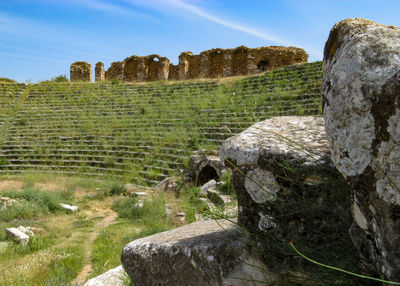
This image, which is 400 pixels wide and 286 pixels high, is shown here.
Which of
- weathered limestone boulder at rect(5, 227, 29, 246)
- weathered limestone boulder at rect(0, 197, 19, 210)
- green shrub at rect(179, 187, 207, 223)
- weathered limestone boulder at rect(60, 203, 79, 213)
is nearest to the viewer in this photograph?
weathered limestone boulder at rect(5, 227, 29, 246)

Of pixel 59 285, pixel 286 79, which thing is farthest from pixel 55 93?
pixel 59 285

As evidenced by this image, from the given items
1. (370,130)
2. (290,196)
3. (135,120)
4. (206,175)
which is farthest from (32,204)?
(370,130)

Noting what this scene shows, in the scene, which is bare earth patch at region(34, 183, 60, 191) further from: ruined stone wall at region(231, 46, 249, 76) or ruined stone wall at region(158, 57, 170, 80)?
ruined stone wall at region(231, 46, 249, 76)

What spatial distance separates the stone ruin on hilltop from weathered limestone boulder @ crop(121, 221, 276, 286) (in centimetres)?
2196

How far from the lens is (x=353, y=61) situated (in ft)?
3.06

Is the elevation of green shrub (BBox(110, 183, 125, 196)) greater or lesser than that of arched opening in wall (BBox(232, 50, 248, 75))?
lesser

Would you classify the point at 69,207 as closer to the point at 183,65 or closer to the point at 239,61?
the point at 183,65

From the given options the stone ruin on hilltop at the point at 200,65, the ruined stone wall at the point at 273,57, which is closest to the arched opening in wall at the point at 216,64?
the stone ruin on hilltop at the point at 200,65

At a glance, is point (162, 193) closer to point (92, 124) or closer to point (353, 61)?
point (92, 124)

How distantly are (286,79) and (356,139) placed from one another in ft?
51.5

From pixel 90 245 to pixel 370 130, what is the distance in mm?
6569

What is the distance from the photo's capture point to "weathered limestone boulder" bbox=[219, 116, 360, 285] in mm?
1172

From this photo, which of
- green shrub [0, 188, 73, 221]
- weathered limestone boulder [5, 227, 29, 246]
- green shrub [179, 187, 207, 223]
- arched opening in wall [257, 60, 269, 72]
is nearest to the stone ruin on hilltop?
arched opening in wall [257, 60, 269, 72]

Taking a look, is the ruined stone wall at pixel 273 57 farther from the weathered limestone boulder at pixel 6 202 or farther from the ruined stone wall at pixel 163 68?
the weathered limestone boulder at pixel 6 202
